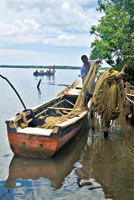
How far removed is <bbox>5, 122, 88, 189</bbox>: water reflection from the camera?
5863 mm

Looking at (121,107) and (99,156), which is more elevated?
(121,107)

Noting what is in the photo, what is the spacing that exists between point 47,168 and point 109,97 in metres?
3.50

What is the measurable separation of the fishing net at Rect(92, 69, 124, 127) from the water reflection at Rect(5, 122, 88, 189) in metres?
1.75

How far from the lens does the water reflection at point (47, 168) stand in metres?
5.86

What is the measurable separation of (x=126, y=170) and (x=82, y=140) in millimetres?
3031

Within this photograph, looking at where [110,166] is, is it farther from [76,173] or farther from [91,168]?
[76,173]

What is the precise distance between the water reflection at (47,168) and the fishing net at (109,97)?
1754mm

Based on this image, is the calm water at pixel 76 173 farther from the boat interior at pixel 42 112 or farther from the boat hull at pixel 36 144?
the boat interior at pixel 42 112

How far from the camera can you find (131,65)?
46.7 feet

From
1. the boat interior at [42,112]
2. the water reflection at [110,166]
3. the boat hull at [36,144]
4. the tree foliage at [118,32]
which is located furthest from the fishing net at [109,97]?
the tree foliage at [118,32]

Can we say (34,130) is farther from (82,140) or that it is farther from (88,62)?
(88,62)

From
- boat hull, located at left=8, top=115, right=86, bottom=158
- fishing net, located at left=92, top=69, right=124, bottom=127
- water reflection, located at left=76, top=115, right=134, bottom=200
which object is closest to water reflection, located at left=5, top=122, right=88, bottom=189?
boat hull, located at left=8, top=115, right=86, bottom=158

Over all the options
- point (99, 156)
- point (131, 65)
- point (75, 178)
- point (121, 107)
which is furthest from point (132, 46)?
point (75, 178)

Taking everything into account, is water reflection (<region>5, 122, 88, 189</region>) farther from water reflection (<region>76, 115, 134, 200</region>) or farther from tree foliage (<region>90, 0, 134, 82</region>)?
tree foliage (<region>90, 0, 134, 82</region>)
